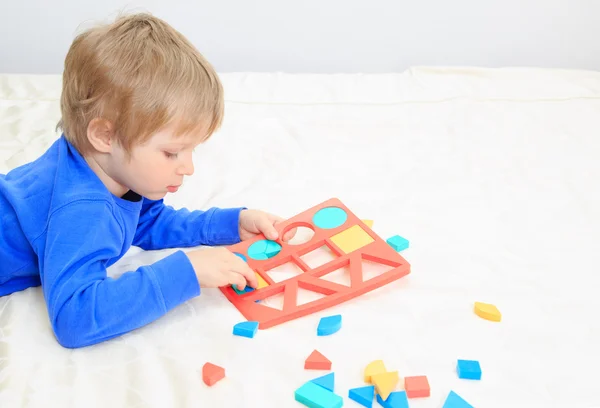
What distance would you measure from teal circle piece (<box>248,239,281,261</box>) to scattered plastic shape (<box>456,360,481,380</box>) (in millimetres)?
355

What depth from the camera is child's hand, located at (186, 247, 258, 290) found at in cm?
92

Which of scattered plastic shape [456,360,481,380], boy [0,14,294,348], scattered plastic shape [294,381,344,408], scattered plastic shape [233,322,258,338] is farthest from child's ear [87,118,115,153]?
scattered plastic shape [456,360,481,380]

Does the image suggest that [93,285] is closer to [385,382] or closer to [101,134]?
[101,134]

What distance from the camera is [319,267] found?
0.99 m

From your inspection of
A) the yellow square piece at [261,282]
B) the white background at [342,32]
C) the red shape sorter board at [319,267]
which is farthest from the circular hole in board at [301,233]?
the white background at [342,32]

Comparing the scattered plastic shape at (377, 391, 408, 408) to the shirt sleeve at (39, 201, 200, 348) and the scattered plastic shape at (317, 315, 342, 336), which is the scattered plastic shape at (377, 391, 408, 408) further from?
the shirt sleeve at (39, 201, 200, 348)

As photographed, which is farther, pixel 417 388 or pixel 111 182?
pixel 111 182

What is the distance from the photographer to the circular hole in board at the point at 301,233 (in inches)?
42.9

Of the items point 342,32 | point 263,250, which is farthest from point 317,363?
point 342,32

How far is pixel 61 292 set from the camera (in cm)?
85

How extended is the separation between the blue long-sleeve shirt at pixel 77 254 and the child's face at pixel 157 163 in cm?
4

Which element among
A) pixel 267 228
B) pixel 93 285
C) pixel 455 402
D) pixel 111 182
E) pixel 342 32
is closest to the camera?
pixel 455 402

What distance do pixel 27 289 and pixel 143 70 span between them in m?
0.37

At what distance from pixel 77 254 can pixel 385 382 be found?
1.37 feet
